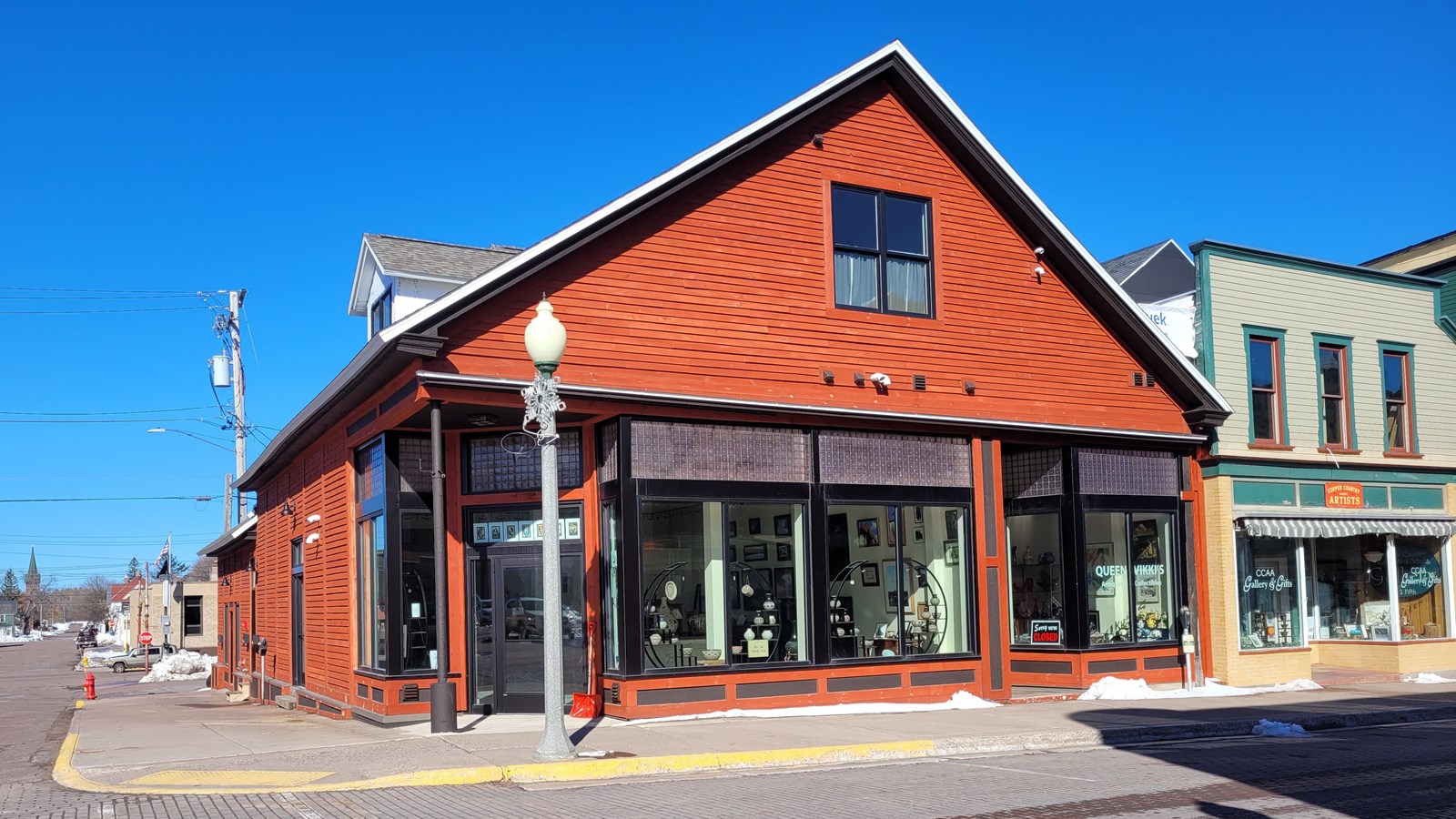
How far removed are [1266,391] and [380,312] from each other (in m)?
15.2

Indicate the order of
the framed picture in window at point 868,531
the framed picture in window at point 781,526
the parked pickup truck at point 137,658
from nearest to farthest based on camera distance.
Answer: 1. the framed picture in window at point 781,526
2. the framed picture in window at point 868,531
3. the parked pickup truck at point 137,658

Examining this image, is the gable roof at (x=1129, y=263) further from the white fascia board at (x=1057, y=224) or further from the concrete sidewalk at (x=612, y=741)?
the concrete sidewalk at (x=612, y=741)

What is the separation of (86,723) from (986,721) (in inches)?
545

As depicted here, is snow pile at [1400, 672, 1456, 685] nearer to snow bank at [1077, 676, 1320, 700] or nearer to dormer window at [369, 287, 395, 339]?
snow bank at [1077, 676, 1320, 700]

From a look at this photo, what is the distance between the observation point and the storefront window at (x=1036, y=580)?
67.8ft

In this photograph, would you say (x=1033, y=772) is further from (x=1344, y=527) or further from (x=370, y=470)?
(x=1344, y=527)

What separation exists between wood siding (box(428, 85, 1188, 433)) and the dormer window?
4654mm

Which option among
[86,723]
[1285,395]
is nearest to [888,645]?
[1285,395]

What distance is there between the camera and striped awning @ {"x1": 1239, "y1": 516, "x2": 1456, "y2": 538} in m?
21.8

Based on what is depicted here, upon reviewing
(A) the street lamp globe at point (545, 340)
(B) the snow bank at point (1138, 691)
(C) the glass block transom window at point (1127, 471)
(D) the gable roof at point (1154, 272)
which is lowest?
(B) the snow bank at point (1138, 691)

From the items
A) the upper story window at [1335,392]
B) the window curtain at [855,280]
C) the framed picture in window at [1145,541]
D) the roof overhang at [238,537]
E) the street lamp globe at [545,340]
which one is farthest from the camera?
the roof overhang at [238,537]

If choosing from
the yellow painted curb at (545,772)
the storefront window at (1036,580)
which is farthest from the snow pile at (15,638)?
the yellow painted curb at (545,772)

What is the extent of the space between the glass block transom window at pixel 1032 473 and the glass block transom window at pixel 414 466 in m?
9.28

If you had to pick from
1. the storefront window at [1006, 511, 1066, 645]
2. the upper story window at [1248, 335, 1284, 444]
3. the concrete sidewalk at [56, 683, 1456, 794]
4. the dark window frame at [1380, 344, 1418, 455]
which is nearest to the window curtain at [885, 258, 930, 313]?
the storefront window at [1006, 511, 1066, 645]
